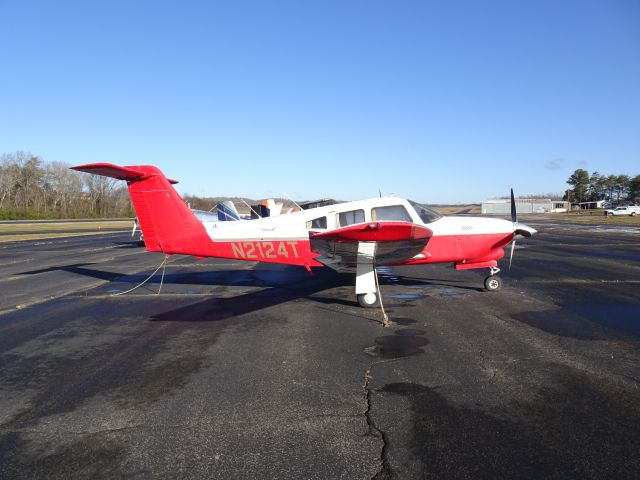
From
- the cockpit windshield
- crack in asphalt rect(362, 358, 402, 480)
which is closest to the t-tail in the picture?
the cockpit windshield

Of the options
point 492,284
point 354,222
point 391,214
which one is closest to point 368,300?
point 354,222

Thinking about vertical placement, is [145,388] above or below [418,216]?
below

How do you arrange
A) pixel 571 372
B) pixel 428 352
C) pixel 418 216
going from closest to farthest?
pixel 571 372 → pixel 428 352 → pixel 418 216

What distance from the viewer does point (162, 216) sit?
9.85 meters

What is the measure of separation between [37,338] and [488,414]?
7103 millimetres

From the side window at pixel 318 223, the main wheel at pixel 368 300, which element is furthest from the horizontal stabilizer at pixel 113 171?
the main wheel at pixel 368 300

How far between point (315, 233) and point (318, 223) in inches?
32.6

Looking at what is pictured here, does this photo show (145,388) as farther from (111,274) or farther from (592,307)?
(111,274)

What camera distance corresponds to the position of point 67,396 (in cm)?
458

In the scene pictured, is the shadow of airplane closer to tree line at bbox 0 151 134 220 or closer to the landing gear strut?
the landing gear strut

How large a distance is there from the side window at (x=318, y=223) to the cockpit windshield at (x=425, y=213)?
204 cm

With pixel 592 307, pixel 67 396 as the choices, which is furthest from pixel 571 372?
pixel 67 396

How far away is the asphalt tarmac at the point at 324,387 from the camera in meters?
3.22

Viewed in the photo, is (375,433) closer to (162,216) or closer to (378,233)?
(378,233)
